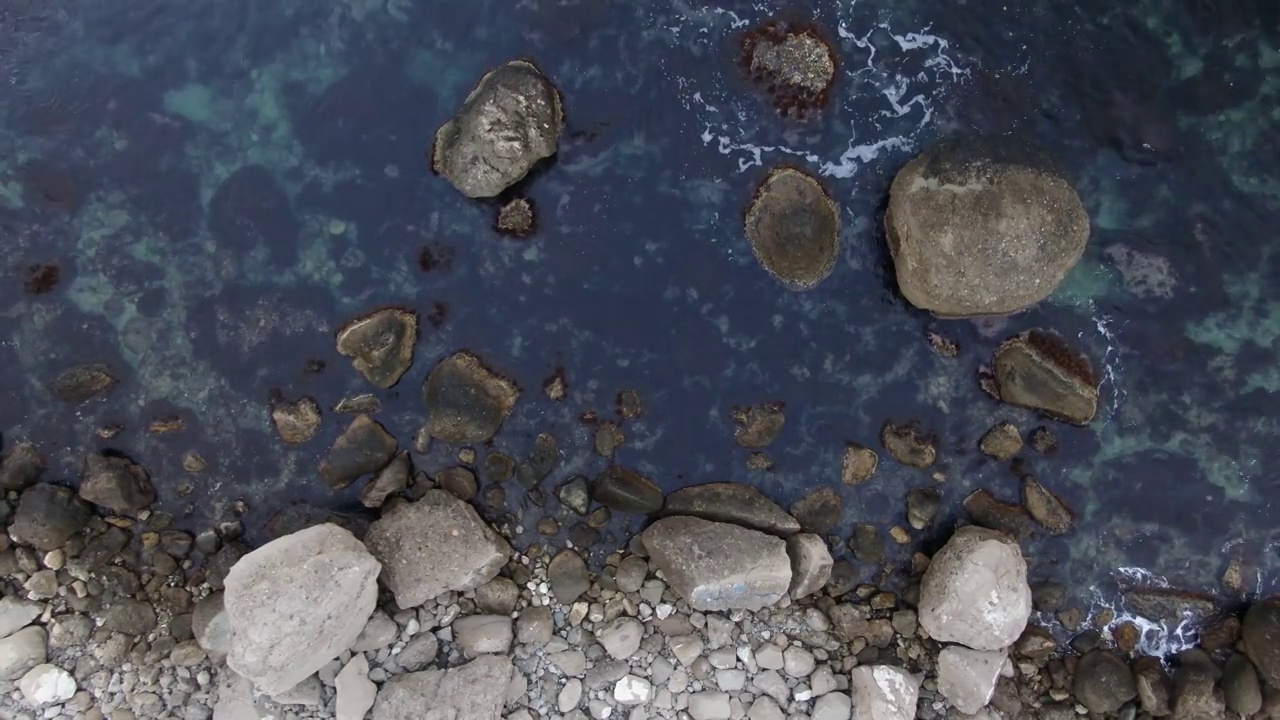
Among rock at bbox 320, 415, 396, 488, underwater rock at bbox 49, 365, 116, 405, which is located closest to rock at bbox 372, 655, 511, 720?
rock at bbox 320, 415, 396, 488

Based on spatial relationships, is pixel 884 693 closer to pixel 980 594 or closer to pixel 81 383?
pixel 980 594

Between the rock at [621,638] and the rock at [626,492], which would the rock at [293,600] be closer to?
Result: the rock at [626,492]

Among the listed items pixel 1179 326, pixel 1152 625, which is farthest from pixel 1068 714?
pixel 1179 326

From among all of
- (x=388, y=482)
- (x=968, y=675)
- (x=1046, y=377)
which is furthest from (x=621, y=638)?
(x=1046, y=377)

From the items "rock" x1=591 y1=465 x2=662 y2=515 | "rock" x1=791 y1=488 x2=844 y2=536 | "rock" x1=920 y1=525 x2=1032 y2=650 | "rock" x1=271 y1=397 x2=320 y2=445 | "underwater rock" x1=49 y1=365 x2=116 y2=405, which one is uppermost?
"underwater rock" x1=49 y1=365 x2=116 y2=405

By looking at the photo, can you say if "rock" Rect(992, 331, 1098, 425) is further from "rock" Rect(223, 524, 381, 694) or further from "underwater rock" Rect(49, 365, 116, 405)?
"underwater rock" Rect(49, 365, 116, 405)
